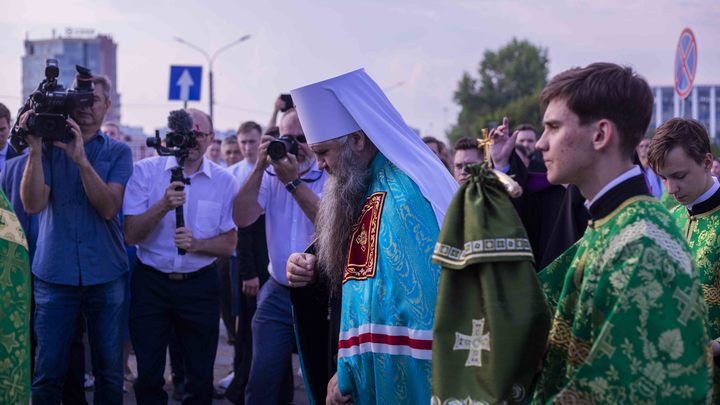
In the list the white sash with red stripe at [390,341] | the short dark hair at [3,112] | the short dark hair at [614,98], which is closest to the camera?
the short dark hair at [614,98]

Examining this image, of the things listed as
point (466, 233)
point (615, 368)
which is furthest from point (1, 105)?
point (615, 368)

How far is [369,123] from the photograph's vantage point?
4094mm

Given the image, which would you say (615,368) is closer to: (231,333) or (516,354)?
(516,354)

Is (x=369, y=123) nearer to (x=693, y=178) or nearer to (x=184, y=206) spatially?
(x=693, y=178)

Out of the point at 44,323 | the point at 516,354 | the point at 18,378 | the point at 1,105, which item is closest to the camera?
the point at 516,354

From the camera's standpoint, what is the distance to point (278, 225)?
6211 millimetres

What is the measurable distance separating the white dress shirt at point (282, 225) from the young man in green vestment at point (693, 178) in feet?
7.89

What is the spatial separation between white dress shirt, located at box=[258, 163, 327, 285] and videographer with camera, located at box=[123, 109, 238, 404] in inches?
14.4

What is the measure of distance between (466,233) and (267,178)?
12.7ft

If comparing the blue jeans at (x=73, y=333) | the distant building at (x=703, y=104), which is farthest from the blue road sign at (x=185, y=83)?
the distant building at (x=703, y=104)

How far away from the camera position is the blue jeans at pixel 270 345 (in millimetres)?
5691

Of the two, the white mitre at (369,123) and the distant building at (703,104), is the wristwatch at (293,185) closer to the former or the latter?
→ the white mitre at (369,123)

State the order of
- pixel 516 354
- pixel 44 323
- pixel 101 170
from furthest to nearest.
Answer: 1. pixel 101 170
2. pixel 44 323
3. pixel 516 354

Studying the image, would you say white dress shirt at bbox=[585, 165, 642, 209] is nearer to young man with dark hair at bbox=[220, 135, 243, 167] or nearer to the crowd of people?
the crowd of people
